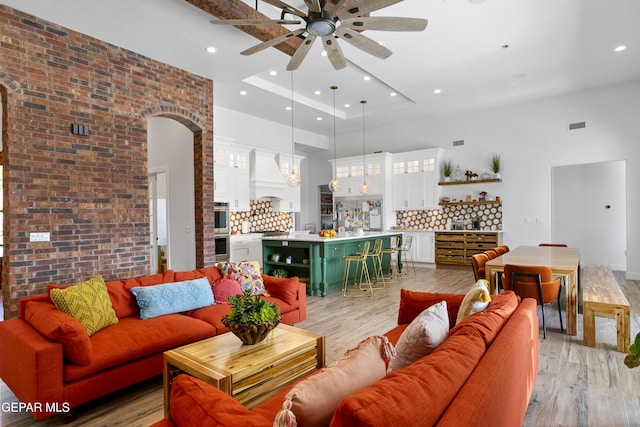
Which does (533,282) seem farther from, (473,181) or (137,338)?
(473,181)

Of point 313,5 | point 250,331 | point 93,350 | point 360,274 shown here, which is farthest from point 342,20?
point 360,274

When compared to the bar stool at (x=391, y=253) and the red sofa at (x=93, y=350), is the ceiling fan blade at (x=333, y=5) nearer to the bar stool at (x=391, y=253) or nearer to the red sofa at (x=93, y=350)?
the red sofa at (x=93, y=350)

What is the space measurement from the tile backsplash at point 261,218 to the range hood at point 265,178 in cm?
31

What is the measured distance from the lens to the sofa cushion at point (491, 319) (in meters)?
1.69

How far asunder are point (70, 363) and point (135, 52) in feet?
13.0

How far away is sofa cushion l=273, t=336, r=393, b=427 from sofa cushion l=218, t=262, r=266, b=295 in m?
2.63

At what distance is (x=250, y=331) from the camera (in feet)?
7.72

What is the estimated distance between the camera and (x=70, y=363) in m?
2.36

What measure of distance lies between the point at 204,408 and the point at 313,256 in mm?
4595

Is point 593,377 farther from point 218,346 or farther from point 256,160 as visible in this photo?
point 256,160

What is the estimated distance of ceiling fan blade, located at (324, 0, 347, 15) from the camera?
8.61 ft

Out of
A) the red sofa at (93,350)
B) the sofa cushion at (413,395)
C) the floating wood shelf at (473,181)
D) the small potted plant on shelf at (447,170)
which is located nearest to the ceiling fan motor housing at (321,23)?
the sofa cushion at (413,395)

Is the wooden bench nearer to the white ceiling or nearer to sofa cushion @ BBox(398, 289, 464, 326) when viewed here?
sofa cushion @ BBox(398, 289, 464, 326)

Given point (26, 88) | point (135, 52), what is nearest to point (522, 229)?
point (135, 52)
